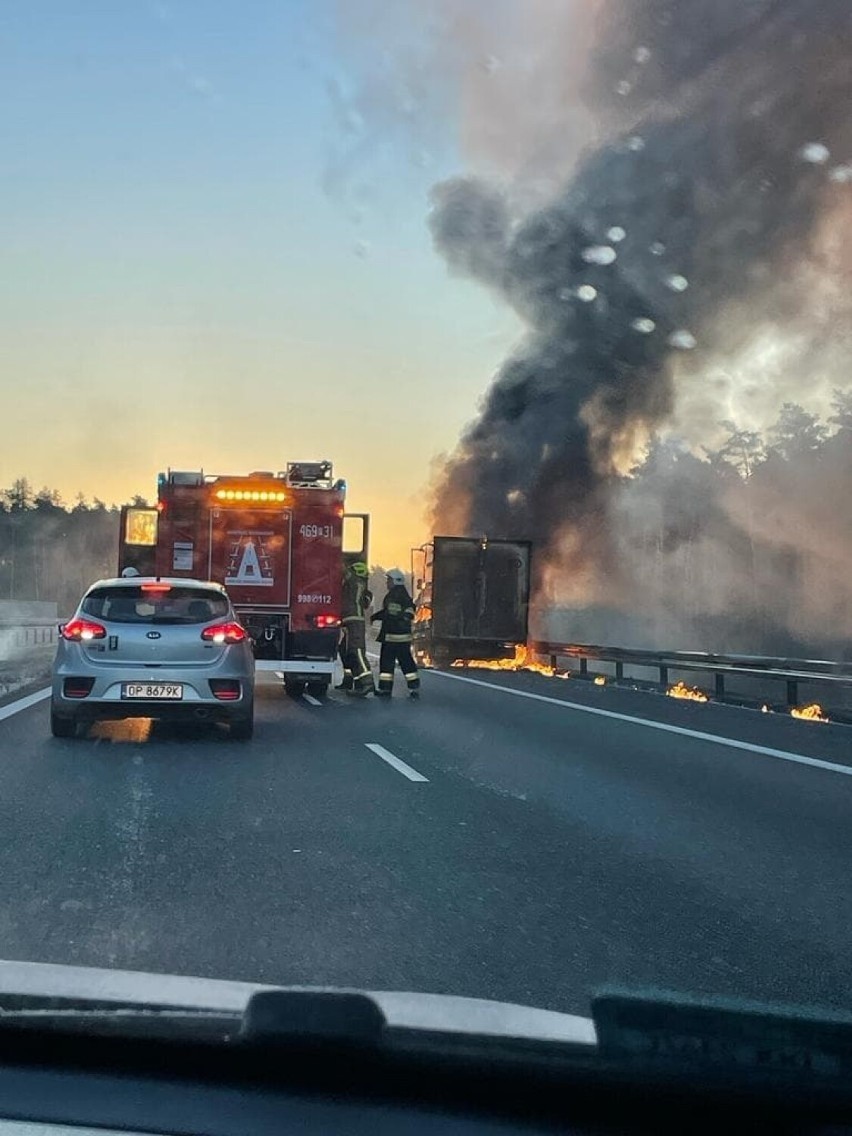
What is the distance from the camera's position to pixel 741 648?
240 feet

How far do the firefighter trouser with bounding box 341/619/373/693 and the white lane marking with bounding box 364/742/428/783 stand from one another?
602 cm

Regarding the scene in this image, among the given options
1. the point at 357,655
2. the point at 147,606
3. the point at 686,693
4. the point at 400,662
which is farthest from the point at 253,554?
the point at 686,693

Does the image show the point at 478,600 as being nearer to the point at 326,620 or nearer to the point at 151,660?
the point at 326,620

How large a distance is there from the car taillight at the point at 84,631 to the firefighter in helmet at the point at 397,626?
5.86m

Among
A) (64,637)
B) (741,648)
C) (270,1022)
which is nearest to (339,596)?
(64,637)

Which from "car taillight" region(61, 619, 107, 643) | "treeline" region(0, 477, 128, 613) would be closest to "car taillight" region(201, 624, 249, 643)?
"car taillight" region(61, 619, 107, 643)

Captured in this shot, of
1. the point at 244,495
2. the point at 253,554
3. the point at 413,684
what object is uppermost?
the point at 244,495

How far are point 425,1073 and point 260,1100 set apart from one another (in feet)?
1.07

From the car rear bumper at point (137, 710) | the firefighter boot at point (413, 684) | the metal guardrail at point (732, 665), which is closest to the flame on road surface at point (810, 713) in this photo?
the metal guardrail at point (732, 665)

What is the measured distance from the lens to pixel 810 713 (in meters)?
16.3

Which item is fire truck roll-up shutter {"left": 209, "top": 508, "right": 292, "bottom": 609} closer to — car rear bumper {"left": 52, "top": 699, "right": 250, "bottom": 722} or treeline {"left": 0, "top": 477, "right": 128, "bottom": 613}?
car rear bumper {"left": 52, "top": 699, "right": 250, "bottom": 722}

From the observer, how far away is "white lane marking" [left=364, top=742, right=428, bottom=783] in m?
9.91

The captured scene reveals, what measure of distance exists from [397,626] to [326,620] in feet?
3.83

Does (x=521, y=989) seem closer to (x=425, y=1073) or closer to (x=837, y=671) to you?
(x=425, y=1073)
